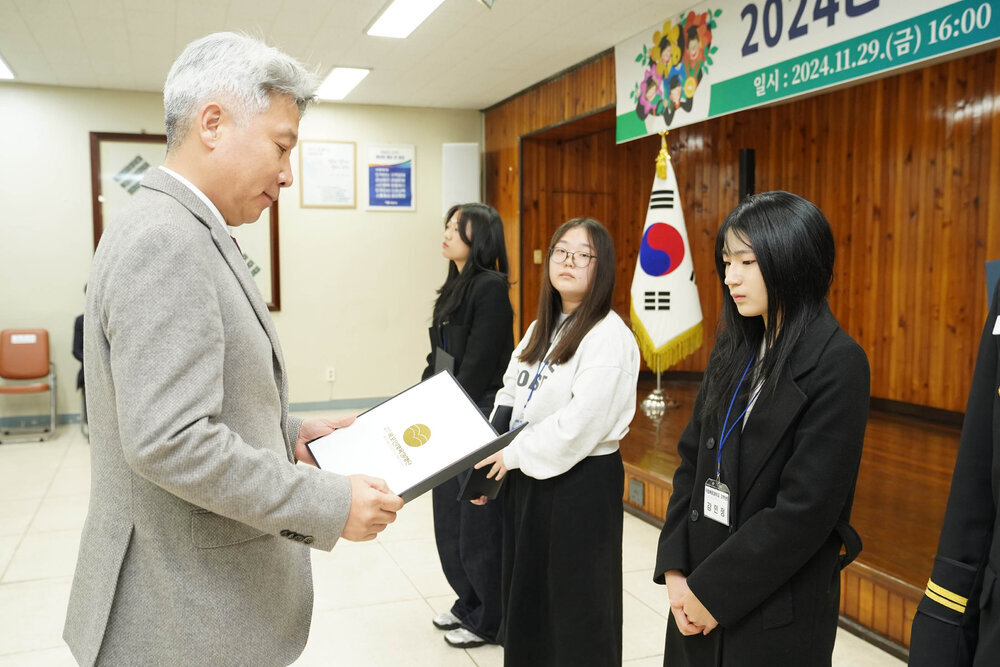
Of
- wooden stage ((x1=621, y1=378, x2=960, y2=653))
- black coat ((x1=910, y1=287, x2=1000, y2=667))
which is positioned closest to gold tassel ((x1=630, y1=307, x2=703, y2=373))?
wooden stage ((x1=621, y1=378, x2=960, y2=653))

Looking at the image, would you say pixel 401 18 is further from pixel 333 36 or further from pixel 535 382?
pixel 535 382

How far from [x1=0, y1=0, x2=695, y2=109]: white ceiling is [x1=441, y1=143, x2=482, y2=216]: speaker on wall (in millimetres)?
893

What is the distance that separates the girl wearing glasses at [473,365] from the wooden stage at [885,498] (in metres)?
1.17

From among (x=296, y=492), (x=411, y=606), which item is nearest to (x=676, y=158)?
(x=411, y=606)

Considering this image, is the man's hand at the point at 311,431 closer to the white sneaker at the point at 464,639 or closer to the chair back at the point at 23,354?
the white sneaker at the point at 464,639

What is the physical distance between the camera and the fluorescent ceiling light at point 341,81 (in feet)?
20.8

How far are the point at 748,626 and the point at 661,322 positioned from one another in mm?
4282

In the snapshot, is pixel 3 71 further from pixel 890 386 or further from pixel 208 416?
pixel 890 386

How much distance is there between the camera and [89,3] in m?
4.68

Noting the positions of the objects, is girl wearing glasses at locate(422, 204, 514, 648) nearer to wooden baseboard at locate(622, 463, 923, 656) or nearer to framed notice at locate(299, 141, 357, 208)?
wooden baseboard at locate(622, 463, 923, 656)

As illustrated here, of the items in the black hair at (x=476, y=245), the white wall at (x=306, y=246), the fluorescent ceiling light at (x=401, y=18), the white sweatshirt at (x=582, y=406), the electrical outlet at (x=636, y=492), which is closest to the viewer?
the white sweatshirt at (x=582, y=406)

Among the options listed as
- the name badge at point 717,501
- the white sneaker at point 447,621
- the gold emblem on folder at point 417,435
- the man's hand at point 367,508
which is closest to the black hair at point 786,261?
the name badge at point 717,501

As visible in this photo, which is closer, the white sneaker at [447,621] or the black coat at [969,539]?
the black coat at [969,539]

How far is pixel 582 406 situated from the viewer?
213 cm
